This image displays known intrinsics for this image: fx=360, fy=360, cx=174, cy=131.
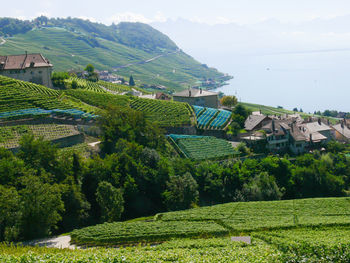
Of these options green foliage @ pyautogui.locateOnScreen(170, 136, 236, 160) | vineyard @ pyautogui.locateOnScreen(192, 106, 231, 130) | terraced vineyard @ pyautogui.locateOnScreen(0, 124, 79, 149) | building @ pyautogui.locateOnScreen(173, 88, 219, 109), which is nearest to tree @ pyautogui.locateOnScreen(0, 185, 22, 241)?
terraced vineyard @ pyautogui.locateOnScreen(0, 124, 79, 149)

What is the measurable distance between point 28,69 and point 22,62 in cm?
207

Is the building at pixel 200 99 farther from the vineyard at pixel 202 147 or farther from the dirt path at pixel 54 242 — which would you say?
the dirt path at pixel 54 242

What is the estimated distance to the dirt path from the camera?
92.8 ft

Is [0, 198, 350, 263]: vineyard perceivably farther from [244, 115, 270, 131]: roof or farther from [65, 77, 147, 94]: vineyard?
[65, 77, 147, 94]: vineyard

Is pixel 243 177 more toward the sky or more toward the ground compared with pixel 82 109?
more toward the ground

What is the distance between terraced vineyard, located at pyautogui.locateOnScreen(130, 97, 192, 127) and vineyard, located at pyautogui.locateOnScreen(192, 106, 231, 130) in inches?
81.5

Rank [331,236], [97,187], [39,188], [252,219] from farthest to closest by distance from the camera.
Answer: [97,187] < [252,219] < [39,188] < [331,236]

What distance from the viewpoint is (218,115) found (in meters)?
65.7

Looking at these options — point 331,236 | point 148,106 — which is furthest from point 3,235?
point 148,106

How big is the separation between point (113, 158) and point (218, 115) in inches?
1178

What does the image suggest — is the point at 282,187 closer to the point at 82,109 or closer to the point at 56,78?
the point at 82,109

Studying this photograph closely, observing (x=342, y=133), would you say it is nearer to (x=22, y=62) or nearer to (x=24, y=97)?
(x=24, y=97)

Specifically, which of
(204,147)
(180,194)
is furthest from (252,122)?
(180,194)

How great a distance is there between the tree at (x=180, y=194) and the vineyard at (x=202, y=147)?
10.8 meters
